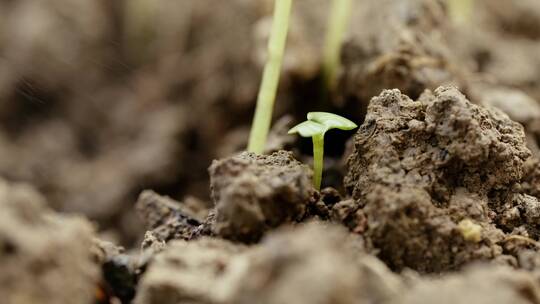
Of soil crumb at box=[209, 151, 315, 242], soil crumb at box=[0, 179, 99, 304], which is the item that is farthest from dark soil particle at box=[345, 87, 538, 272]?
soil crumb at box=[0, 179, 99, 304]

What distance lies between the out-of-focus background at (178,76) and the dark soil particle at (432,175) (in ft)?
1.66

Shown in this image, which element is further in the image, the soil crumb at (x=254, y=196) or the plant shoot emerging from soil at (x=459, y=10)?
the plant shoot emerging from soil at (x=459, y=10)

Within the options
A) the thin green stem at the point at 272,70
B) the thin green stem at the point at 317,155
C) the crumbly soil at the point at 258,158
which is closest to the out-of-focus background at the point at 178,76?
the crumbly soil at the point at 258,158

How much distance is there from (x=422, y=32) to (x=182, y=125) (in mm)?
998

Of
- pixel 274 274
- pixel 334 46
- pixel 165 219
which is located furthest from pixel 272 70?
pixel 274 274

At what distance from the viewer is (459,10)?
7.64 ft

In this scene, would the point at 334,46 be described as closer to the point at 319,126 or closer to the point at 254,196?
the point at 319,126

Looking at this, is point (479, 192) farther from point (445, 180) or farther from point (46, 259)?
point (46, 259)

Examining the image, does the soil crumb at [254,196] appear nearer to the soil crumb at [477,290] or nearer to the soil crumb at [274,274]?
the soil crumb at [274,274]

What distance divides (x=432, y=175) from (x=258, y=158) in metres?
0.32

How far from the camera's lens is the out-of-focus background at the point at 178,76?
181cm

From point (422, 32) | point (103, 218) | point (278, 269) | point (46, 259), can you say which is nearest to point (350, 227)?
point (278, 269)

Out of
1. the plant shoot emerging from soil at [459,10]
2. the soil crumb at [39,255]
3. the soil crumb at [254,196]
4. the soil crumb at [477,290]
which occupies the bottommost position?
the soil crumb at [477,290]

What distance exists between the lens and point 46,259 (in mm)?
844
